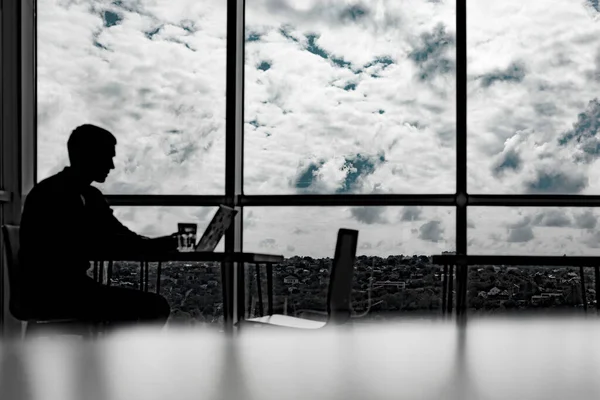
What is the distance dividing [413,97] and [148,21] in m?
2.22

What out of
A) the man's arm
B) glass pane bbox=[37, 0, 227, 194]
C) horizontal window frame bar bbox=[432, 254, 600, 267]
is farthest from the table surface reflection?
glass pane bbox=[37, 0, 227, 194]

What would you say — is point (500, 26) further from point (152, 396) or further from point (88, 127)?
point (152, 396)

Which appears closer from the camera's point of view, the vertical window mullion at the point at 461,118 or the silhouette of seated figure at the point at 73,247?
the silhouette of seated figure at the point at 73,247

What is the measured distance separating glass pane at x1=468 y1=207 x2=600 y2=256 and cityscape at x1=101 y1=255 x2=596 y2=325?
169mm

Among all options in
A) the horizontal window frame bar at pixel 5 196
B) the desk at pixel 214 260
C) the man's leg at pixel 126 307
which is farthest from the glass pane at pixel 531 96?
the horizontal window frame bar at pixel 5 196

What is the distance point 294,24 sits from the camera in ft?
20.0

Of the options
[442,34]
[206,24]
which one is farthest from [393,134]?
[206,24]

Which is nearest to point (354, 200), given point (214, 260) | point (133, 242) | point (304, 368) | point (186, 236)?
point (214, 260)

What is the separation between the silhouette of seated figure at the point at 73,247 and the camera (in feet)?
10.8

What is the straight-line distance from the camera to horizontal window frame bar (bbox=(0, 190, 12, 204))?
598cm

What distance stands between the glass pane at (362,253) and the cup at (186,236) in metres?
1.72

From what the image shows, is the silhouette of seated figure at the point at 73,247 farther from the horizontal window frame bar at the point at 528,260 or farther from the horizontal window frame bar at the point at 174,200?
the horizontal window frame bar at the point at 174,200

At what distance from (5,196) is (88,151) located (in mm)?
2926

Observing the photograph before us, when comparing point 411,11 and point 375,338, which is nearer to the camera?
point 375,338
